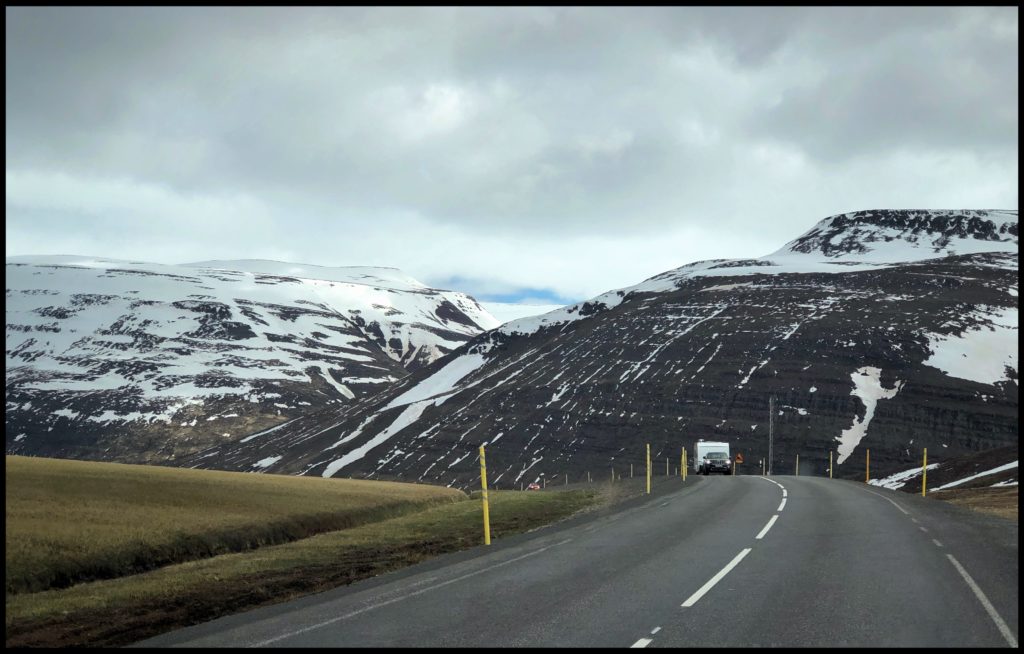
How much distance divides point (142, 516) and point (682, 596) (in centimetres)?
1802

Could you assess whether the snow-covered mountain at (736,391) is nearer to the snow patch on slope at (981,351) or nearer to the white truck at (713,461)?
the snow patch on slope at (981,351)

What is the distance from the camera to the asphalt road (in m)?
10.1

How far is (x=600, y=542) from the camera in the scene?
19016 mm

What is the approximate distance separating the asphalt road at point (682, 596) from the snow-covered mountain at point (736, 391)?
90821 mm

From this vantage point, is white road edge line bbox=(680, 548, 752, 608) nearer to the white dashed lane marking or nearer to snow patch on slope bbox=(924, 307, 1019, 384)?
the white dashed lane marking

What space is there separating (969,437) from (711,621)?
116021mm

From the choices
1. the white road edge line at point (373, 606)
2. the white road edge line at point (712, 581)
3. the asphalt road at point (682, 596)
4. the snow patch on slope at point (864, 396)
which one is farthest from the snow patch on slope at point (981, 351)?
the white road edge line at point (373, 606)

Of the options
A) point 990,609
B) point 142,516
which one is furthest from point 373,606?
point 142,516

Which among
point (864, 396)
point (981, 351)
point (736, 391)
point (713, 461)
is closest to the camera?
point (713, 461)

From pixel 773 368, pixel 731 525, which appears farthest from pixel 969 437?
pixel 731 525

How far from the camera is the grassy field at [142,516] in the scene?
715 inches

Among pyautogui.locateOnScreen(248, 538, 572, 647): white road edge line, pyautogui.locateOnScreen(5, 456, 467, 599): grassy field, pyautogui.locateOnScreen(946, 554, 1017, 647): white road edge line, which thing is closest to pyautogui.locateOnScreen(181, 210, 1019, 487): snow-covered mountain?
pyautogui.locateOnScreen(5, 456, 467, 599): grassy field

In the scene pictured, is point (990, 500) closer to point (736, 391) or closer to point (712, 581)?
point (712, 581)

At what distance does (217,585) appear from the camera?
51.4ft
